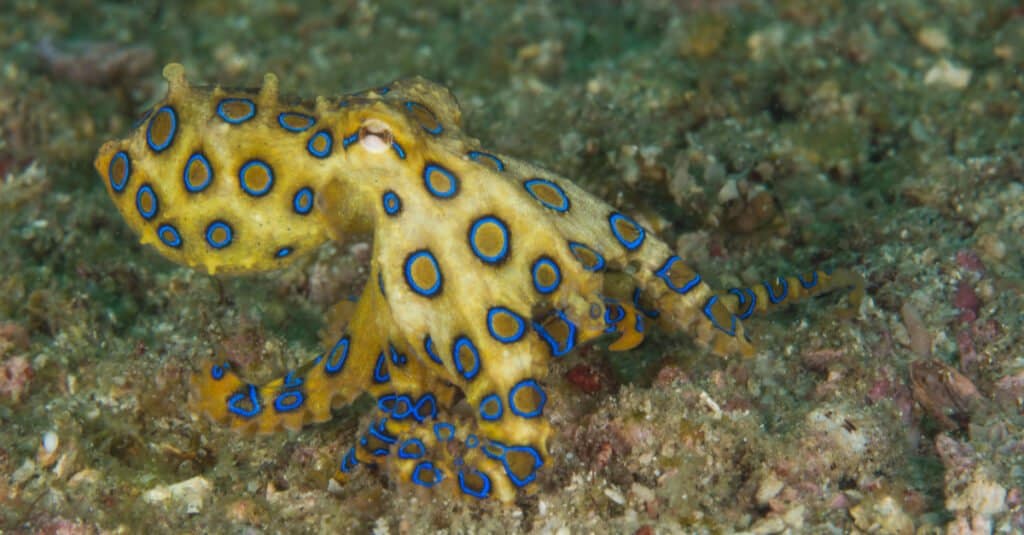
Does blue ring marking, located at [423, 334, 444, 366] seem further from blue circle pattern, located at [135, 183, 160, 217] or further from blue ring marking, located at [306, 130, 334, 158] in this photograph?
blue circle pattern, located at [135, 183, 160, 217]

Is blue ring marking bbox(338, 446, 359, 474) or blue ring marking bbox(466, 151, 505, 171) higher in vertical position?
blue ring marking bbox(466, 151, 505, 171)

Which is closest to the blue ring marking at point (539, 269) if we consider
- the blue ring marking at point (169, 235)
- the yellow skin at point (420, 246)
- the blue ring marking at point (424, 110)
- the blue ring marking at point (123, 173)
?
the yellow skin at point (420, 246)

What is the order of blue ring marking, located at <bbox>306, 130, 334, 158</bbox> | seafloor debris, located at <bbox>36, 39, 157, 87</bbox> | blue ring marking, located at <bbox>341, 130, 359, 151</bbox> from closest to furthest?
blue ring marking, located at <bbox>341, 130, 359, 151</bbox> → blue ring marking, located at <bbox>306, 130, 334, 158</bbox> → seafloor debris, located at <bbox>36, 39, 157, 87</bbox>

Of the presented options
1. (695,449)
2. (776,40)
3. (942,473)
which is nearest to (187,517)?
(695,449)

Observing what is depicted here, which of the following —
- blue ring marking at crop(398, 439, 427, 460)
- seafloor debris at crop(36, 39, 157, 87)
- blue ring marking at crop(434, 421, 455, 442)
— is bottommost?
seafloor debris at crop(36, 39, 157, 87)

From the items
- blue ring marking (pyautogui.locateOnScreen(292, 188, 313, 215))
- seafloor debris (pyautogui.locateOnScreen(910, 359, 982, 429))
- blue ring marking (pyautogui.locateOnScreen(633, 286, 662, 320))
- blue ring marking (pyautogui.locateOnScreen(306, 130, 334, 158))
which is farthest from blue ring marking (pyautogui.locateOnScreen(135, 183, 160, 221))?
seafloor debris (pyautogui.locateOnScreen(910, 359, 982, 429))

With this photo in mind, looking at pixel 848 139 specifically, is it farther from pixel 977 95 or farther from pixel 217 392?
pixel 217 392
